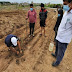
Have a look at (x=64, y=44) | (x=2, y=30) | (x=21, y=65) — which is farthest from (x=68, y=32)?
(x=2, y=30)

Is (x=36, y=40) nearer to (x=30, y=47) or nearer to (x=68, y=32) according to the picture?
(x=30, y=47)

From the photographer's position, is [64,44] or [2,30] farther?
[2,30]

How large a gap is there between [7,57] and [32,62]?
39.4 inches

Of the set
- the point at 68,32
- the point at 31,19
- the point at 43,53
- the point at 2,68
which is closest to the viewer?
the point at 68,32

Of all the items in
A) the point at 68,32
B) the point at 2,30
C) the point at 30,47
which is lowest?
the point at 30,47

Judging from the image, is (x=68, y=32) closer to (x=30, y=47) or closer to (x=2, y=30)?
(x=30, y=47)

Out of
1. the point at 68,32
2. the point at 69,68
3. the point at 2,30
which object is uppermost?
the point at 68,32

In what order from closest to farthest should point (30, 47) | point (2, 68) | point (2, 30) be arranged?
point (2, 68)
point (30, 47)
point (2, 30)

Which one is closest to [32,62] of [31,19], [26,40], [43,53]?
[43,53]

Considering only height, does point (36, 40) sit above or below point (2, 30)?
below

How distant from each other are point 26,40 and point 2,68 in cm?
195

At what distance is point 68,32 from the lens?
201 centimetres

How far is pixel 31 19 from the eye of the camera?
14.1ft

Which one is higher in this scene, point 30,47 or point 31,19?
point 31,19
